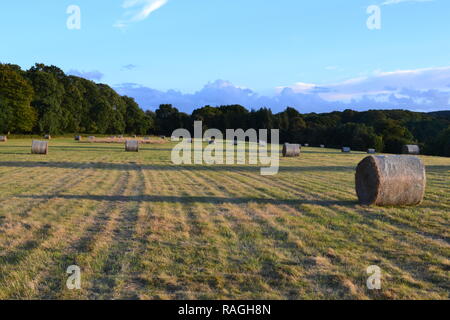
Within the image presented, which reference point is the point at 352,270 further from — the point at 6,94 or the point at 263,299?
the point at 6,94

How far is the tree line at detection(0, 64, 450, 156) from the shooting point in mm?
73375

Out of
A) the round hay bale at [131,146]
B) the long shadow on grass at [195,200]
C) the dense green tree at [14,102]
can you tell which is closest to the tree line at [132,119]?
the dense green tree at [14,102]

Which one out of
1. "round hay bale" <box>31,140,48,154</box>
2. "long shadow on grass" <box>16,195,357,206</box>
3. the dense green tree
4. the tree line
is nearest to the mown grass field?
"long shadow on grass" <box>16,195,357,206</box>

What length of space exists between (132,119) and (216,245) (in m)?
113

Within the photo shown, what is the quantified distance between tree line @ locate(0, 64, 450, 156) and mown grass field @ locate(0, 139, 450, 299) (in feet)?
225

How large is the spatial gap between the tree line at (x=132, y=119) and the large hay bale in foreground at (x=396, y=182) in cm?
6902

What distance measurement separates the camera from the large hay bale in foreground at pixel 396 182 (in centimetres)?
1100

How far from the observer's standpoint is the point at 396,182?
434 inches

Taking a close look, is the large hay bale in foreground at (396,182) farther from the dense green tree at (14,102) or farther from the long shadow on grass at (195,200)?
the dense green tree at (14,102)

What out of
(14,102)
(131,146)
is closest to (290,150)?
(131,146)

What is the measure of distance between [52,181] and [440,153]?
249 ft

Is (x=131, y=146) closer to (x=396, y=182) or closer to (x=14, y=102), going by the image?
(x=396, y=182)

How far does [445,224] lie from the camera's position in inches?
352
